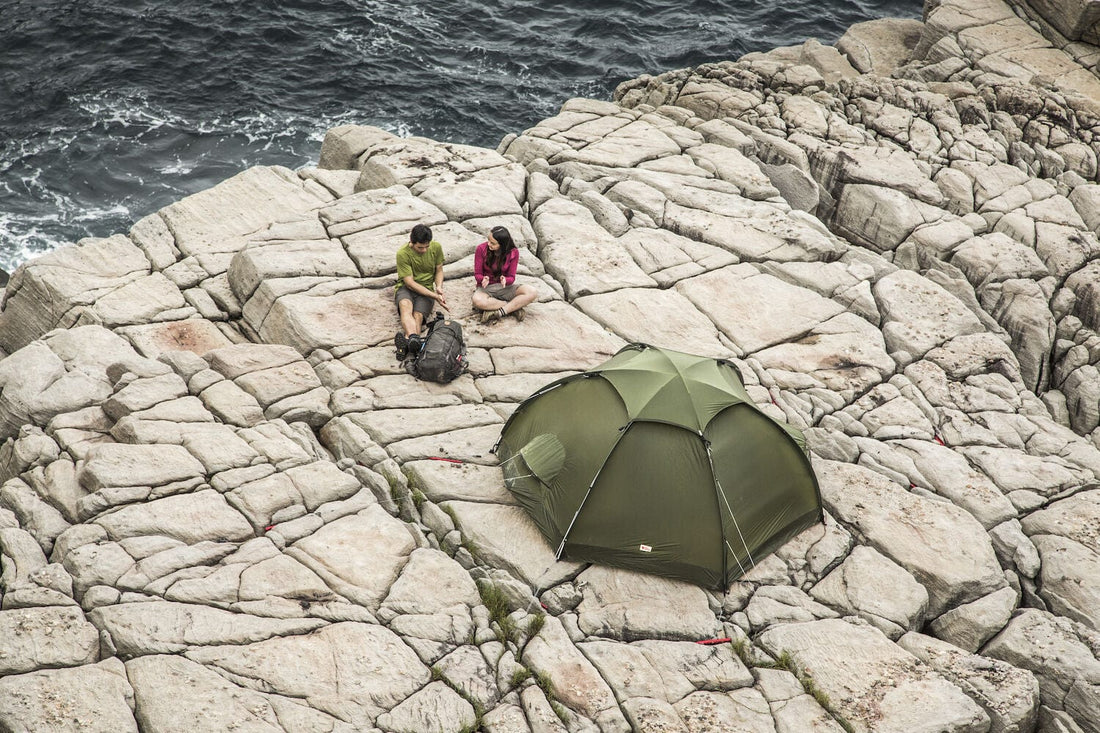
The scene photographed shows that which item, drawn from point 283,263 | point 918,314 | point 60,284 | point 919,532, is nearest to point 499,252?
point 283,263

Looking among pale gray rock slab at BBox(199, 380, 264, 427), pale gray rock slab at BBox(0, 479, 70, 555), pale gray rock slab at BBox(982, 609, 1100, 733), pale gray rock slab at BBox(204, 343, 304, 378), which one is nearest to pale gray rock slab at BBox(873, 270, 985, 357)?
pale gray rock slab at BBox(982, 609, 1100, 733)

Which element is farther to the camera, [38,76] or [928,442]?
[38,76]

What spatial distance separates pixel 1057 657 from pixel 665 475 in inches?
243

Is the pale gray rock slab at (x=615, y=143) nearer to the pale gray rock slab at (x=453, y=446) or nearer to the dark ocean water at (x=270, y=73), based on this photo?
the dark ocean water at (x=270, y=73)

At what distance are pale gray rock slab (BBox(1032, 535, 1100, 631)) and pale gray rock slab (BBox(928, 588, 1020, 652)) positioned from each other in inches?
31.3

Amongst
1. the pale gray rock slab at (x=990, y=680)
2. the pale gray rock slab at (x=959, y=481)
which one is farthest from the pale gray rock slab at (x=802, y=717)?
the pale gray rock slab at (x=959, y=481)

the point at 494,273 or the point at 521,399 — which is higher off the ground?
the point at 494,273

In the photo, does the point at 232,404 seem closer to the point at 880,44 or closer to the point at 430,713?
the point at 430,713

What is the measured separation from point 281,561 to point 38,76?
3382 centimetres

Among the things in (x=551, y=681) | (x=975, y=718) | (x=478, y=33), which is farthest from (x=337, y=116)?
(x=975, y=718)

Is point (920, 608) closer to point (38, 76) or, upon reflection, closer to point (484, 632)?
point (484, 632)

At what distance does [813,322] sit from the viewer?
19.9 metres

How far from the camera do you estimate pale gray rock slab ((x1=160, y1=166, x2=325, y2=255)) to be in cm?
2186

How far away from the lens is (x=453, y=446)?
1552 centimetres
